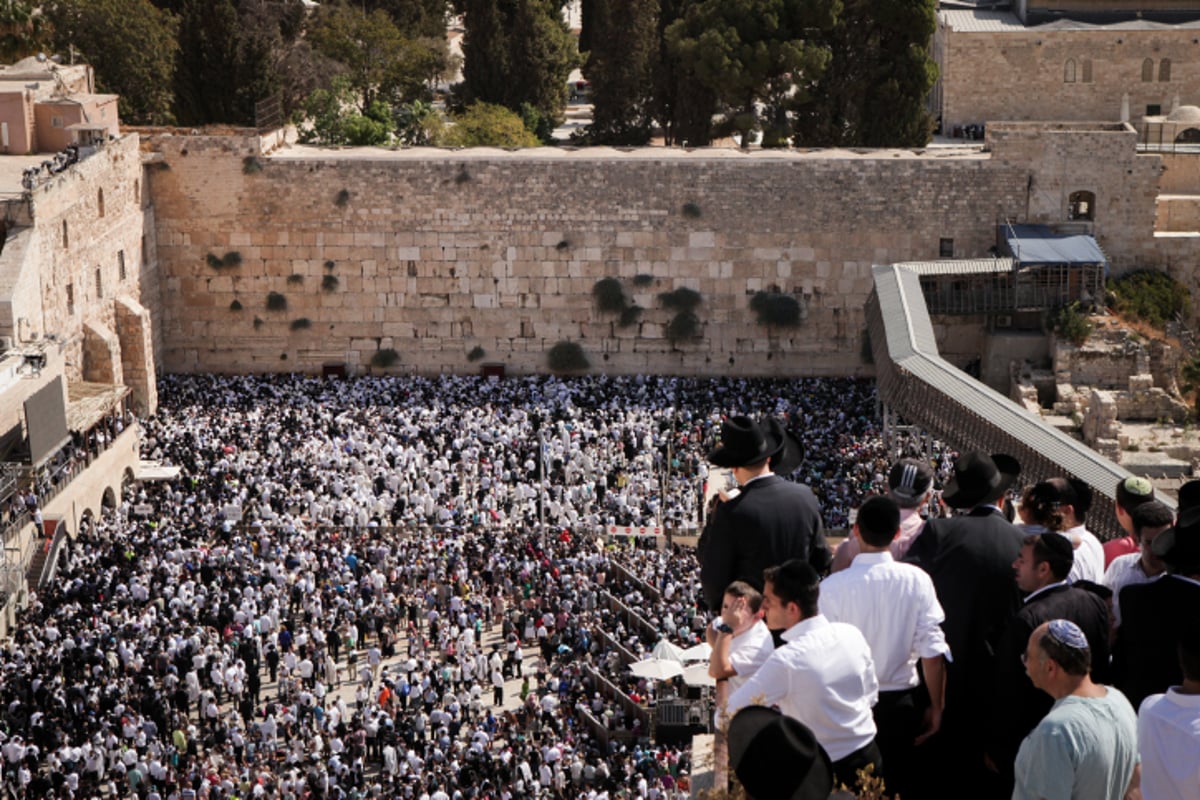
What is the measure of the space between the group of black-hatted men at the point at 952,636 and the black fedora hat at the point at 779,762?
1cm

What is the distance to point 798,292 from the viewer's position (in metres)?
36.4

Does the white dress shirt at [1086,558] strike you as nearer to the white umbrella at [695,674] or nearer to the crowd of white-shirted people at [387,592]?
the crowd of white-shirted people at [387,592]

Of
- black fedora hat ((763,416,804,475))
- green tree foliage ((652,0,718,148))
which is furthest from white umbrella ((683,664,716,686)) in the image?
green tree foliage ((652,0,718,148))

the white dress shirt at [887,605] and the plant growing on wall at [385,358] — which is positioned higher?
the white dress shirt at [887,605]

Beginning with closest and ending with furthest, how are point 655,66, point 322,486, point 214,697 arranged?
point 214,697 → point 322,486 → point 655,66

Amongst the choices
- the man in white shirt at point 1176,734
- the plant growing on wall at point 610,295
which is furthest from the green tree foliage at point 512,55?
the man in white shirt at point 1176,734

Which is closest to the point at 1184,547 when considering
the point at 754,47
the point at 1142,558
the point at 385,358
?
the point at 1142,558

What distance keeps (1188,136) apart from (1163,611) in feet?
111

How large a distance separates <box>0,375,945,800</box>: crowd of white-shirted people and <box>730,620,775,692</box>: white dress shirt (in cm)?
670

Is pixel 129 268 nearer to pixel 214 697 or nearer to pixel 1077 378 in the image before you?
pixel 214 697

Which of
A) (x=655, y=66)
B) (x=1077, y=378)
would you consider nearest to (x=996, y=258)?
(x=1077, y=378)

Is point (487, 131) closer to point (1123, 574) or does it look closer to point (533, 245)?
point (533, 245)

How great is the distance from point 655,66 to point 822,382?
11136 mm

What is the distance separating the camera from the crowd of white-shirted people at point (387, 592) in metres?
21.2
